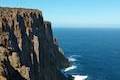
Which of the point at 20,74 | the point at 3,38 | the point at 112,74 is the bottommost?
the point at 112,74

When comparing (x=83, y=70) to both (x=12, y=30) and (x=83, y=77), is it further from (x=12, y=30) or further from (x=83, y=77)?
(x=12, y=30)

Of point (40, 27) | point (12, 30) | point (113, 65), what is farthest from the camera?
point (113, 65)

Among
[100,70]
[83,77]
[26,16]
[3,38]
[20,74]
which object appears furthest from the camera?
[100,70]

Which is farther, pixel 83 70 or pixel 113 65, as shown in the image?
pixel 113 65

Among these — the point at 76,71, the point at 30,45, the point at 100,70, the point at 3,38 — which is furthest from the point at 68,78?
the point at 3,38

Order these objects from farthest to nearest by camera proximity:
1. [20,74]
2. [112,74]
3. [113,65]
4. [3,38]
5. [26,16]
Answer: [113,65] → [112,74] → [26,16] → [3,38] → [20,74]

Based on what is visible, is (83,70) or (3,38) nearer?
(3,38)

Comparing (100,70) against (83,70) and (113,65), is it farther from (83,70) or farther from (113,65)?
(113,65)

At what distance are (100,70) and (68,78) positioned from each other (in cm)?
3569

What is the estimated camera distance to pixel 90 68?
165m

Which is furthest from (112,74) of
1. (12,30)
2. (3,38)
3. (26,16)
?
(3,38)

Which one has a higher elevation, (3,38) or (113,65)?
(3,38)

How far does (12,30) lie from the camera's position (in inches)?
3260

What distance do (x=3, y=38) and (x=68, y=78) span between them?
3014 inches
